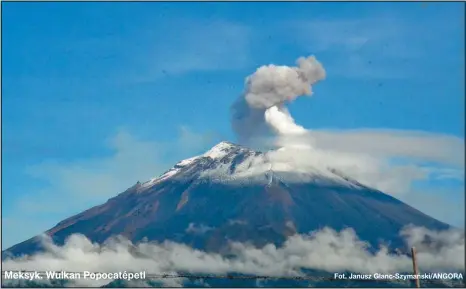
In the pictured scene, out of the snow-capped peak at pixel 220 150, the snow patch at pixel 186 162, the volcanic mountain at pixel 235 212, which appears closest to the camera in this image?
the volcanic mountain at pixel 235 212

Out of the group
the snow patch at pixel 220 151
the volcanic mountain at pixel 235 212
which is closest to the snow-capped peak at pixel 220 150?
the snow patch at pixel 220 151

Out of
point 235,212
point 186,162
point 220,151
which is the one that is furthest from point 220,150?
point 235,212

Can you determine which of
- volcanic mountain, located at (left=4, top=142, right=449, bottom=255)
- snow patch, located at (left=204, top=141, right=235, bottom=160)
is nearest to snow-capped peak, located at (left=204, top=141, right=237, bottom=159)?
snow patch, located at (left=204, top=141, right=235, bottom=160)

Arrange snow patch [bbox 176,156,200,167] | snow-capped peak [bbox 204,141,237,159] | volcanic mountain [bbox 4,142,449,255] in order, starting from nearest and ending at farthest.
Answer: volcanic mountain [bbox 4,142,449,255] → snow patch [bbox 176,156,200,167] → snow-capped peak [bbox 204,141,237,159]

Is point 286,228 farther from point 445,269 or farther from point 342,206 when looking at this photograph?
point 445,269

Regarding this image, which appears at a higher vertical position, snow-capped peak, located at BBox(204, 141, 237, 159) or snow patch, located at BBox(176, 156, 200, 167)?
snow-capped peak, located at BBox(204, 141, 237, 159)

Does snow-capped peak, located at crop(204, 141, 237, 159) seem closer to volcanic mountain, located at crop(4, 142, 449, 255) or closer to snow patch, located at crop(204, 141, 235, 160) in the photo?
snow patch, located at crop(204, 141, 235, 160)

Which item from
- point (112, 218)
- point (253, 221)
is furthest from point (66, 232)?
point (253, 221)

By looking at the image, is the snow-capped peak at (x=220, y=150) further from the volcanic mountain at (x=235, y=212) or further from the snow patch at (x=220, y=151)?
the volcanic mountain at (x=235, y=212)

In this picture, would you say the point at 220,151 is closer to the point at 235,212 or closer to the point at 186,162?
the point at 186,162
